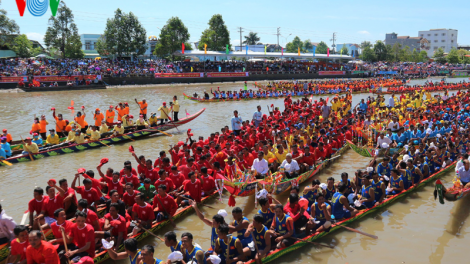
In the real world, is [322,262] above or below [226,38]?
below

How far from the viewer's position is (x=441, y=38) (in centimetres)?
12619

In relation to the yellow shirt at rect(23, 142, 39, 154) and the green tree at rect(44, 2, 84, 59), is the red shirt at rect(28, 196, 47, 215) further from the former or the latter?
the green tree at rect(44, 2, 84, 59)

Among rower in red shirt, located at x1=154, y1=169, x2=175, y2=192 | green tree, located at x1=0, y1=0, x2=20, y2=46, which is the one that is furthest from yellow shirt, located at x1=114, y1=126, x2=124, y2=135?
green tree, located at x1=0, y1=0, x2=20, y2=46

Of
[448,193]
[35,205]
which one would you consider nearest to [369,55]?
[448,193]

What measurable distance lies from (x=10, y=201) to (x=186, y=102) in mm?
20902

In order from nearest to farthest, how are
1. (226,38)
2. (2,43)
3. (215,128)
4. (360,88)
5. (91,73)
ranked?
(215,128) → (360,88) → (91,73) → (2,43) → (226,38)

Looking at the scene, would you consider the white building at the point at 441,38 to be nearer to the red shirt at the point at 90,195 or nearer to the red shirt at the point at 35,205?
the red shirt at the point at 90,195

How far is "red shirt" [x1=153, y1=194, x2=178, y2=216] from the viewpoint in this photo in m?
7.10

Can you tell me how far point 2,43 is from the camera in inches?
1822

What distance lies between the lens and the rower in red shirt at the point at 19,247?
5.02m

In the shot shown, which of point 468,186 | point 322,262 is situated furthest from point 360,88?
point 322,262

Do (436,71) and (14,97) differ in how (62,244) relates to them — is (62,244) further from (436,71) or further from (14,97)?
(436,71)

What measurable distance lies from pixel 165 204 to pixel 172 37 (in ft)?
195

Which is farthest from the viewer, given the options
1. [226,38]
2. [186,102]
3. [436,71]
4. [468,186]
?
[226,38]
